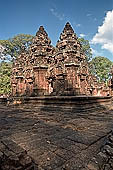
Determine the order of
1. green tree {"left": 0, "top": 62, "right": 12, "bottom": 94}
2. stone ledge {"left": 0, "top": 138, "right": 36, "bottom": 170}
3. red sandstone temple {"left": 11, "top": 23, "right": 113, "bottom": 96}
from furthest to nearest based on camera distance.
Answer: green tree {"left": 0, "top": 62, "right": 12, "bottom": 94} → red sandstone temple {"left": 11, "top": 23, "right": 113, "bottom": 96} → stone ledge {"left": 0, "top": 138, "right": 36, "bottom": 170}

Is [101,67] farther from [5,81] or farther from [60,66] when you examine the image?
[60,66]

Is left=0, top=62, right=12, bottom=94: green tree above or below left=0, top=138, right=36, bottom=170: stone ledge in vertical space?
above

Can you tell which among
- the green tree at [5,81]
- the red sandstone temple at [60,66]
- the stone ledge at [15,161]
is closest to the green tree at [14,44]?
the green tree at [5,81]

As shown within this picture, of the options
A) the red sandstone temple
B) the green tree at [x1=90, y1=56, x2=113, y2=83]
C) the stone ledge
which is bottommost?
the stone ledge

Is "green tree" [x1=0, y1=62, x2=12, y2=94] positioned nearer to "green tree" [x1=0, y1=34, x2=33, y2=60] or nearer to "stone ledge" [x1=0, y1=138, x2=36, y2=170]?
"green tree" [x1=0, y1=34, x2=33, y2=60]

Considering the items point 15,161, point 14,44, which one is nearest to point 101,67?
point 14,44

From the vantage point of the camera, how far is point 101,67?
35062mm

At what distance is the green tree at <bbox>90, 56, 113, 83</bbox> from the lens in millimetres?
34684

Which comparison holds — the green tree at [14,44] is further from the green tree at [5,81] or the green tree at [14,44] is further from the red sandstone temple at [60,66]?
the red sandstone temple at [60,66]

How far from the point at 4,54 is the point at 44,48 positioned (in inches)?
860

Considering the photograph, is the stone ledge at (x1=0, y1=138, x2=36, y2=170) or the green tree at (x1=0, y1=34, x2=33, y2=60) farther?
the green tree at (x1=0, y1=34, x2=33, y2=60)

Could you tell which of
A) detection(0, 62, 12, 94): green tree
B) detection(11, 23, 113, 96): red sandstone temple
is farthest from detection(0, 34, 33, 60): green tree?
detection(11, 23, 113, 96): red sandstone temple

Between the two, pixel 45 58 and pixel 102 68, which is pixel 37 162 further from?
pixel 102 68

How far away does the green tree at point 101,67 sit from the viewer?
34684mm
